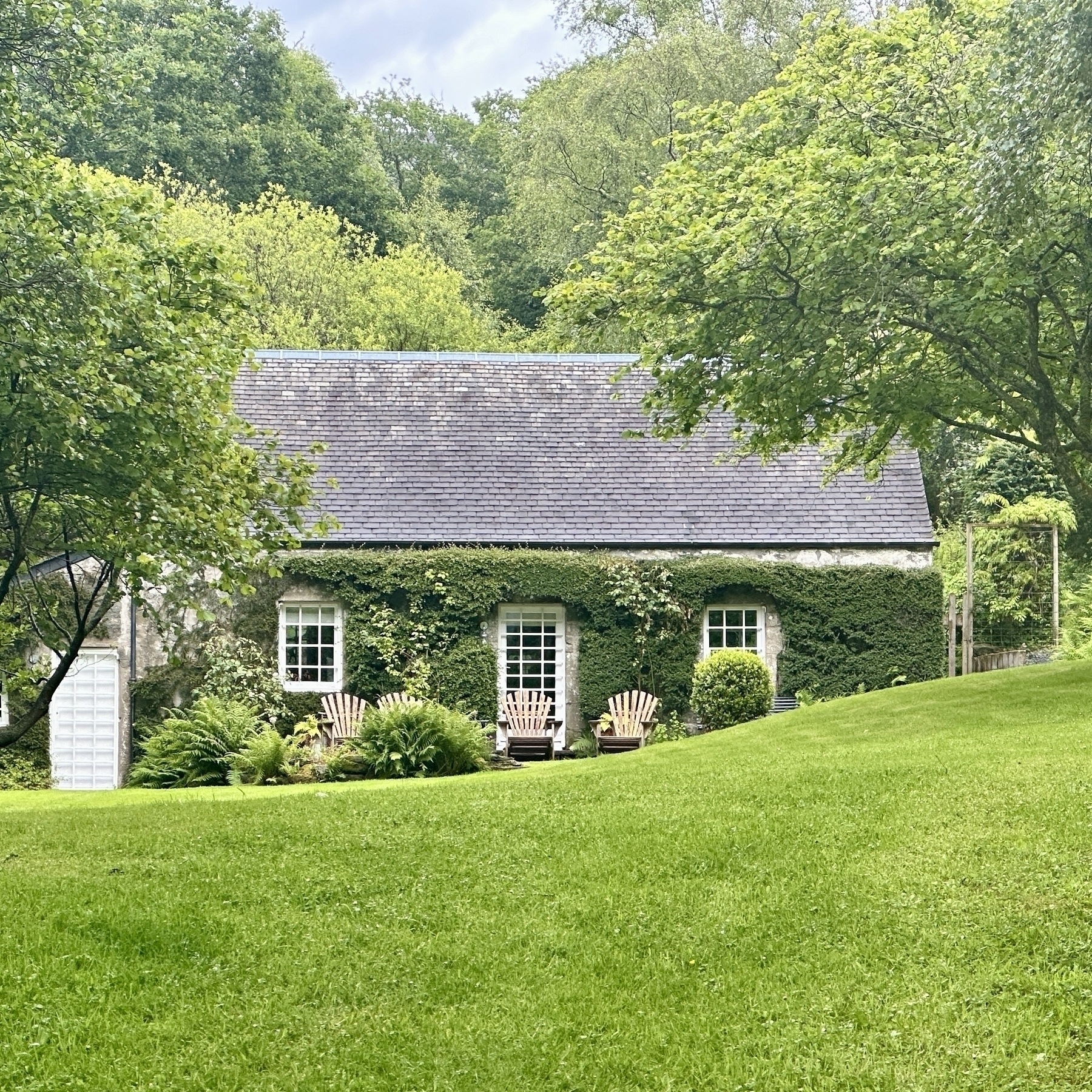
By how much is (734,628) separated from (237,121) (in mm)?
32247

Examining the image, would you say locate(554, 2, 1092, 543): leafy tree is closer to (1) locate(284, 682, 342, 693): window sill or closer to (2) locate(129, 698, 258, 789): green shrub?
(2) locate(129, 698, 258, 789): green shrub

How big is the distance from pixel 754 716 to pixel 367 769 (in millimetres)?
6468

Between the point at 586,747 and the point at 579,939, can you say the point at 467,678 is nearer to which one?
the point at 586,747

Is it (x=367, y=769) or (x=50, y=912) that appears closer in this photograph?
(x=50, y=912)

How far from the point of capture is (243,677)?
2175 centimetres

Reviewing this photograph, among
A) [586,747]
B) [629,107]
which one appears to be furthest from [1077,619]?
[629,107]

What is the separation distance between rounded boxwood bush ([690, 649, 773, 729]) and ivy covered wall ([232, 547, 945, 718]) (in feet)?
3.61

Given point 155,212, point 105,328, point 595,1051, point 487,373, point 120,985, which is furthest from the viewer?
point 487,373

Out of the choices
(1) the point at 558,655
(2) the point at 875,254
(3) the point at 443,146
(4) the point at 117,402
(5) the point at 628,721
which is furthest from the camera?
(3) the point at 443,146

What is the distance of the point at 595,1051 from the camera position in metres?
6.52

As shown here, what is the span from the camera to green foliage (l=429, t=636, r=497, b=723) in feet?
72.4

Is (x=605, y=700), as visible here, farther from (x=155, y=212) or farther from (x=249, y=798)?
(x=155, y=212)

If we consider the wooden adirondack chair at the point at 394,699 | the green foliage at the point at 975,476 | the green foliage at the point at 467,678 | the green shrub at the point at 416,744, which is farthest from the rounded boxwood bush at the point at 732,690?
the green foliage at the point at 975,476

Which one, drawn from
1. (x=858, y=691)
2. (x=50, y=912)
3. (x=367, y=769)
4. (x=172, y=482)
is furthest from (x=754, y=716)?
(x=50, y=912)
